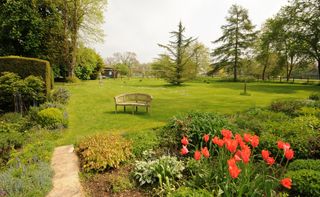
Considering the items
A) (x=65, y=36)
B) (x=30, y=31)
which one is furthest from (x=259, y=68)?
(x=30, y=31)

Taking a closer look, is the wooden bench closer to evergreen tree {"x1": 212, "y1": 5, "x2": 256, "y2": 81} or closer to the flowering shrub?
the flowering shrub

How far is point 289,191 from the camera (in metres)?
3.16

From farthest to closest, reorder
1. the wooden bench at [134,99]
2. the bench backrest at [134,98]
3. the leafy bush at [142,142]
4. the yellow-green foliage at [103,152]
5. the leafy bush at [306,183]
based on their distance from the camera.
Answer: the bench backrest at [134,98]
the wooden bench at [134,99]
the leafy bush at [142,142]
the yellow-green foliage at [103,152]
the leafy bush at [306,183]

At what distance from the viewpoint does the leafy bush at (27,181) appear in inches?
126

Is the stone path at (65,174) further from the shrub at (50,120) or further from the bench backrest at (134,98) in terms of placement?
the bench backrest at (134,98)

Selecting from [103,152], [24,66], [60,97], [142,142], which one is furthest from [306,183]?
[24,66]

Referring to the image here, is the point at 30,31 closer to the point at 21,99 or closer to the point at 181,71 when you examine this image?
the point at 21,99

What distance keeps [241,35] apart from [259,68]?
36.6 feet

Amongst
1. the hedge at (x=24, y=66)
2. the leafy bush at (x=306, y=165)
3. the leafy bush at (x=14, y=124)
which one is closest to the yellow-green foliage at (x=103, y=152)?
the leafy bush at (x=306, y=165)

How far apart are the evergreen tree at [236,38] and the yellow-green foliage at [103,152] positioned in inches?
1431

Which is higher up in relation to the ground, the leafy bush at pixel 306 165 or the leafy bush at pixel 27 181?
the leafy bush at pixel 306 165

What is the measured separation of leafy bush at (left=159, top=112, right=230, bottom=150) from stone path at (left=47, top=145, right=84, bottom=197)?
2.13 m

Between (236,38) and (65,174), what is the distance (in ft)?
133

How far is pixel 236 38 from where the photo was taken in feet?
126
